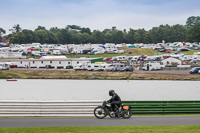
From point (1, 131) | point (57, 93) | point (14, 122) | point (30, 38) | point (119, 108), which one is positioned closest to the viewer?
point (1, 131)

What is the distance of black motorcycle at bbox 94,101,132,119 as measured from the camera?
18.2 meters

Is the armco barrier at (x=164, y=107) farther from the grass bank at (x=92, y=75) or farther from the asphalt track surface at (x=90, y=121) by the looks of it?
the grass bank at (x=92, y=75)

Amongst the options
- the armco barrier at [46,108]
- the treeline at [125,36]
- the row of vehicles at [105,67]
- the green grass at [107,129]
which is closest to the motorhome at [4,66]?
the row of vehicles at [105,67]

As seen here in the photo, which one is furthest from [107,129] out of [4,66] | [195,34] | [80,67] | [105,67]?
[195,34]

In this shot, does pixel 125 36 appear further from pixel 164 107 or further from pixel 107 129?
pixel 107 129

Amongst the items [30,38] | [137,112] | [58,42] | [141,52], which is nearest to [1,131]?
[137,112]

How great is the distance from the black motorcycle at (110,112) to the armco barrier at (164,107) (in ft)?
3.75

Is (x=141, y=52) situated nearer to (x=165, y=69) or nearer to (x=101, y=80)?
(x=165, y=69)

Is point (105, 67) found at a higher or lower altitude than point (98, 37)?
lower

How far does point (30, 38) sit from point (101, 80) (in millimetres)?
95496

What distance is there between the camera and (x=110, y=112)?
18312 millimetres

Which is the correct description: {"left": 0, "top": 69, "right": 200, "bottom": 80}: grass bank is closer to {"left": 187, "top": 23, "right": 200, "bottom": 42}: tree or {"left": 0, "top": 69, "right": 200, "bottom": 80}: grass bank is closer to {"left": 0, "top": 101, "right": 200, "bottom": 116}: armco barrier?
{"left": 0, "top": 101, "right": 200, "bottom": 116}: armco barrier

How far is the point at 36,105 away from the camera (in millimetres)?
18781

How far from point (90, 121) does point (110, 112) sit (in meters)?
1.45
